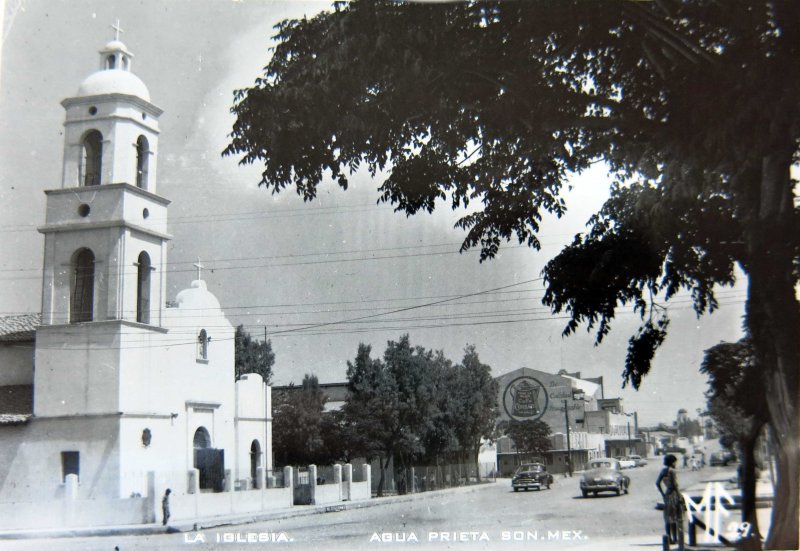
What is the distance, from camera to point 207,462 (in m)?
18.1

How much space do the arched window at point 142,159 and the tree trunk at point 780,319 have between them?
1150 cm

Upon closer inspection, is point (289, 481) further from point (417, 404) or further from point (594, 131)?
point (594, 131)

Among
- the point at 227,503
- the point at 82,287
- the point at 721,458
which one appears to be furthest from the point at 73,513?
the point at 721,458

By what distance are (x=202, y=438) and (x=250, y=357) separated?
7.21 ft

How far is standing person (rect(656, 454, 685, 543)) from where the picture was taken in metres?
7.38

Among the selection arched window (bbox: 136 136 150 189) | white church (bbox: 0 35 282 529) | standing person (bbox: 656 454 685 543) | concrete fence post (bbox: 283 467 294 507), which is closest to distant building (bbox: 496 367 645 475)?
standing person (bbox: 656 454 685 543)

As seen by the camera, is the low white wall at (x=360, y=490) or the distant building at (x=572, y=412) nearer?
the distant building at (x=572, y=412)

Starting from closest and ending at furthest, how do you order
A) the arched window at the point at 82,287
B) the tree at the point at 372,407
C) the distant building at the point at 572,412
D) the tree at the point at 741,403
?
1. the tree at the point at 741,403
2. the distant building at the point at 572,412
3. the tree at the point at 372,407
4. the arched window at the point at 82,287

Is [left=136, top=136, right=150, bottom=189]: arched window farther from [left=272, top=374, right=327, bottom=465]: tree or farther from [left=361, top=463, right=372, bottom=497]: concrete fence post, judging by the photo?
[left=361, top=463, right=372, bottom=497]: concrete fence post

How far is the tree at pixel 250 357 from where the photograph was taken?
16406 mm

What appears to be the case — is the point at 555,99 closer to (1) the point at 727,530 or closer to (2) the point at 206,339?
(1) the point at 727,530

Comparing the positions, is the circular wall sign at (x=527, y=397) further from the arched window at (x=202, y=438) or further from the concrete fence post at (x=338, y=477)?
the arched window at (x=202, y=438)

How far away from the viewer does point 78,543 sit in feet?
39.1

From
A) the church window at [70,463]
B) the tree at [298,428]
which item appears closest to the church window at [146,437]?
the church window at [70,463]
